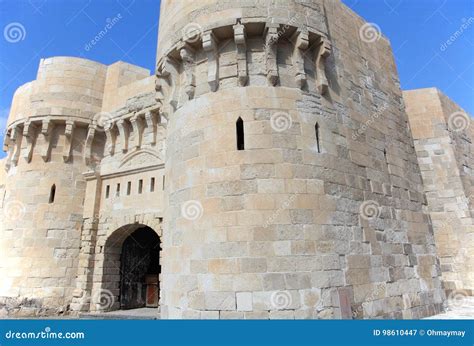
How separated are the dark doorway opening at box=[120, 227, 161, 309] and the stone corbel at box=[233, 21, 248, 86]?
7961 mm

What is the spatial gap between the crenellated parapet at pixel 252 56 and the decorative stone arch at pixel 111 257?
16.8 feet

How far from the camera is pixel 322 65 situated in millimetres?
6391

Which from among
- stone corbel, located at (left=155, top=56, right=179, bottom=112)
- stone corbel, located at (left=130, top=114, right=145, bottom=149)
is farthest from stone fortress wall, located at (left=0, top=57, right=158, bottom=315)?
stone corbel, located at (left=155, top=56, right=179, bottom=112)

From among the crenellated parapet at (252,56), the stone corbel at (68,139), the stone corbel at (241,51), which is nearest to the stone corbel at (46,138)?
the stone corbel at (68,139)

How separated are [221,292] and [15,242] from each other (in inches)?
371

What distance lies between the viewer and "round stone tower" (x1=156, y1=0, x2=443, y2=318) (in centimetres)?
495

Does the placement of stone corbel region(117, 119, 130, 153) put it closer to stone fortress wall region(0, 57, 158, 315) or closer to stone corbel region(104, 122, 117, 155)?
stone corbel region(104, 122, 117, 155)

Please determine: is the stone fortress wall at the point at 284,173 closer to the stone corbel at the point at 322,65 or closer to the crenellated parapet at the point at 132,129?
the stone corbel at the point at 322,65

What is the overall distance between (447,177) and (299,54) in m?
8.76

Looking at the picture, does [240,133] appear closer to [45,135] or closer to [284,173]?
[284,173]

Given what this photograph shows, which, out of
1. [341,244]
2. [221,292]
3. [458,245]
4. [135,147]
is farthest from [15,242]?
[458,245]

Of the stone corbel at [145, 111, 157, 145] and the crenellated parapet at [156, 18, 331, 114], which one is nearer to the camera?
the crenellated parapet at [156, 18, 331, 114]

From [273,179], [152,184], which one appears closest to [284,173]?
[273,179]

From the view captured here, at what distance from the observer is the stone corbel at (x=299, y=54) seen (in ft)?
19.5
